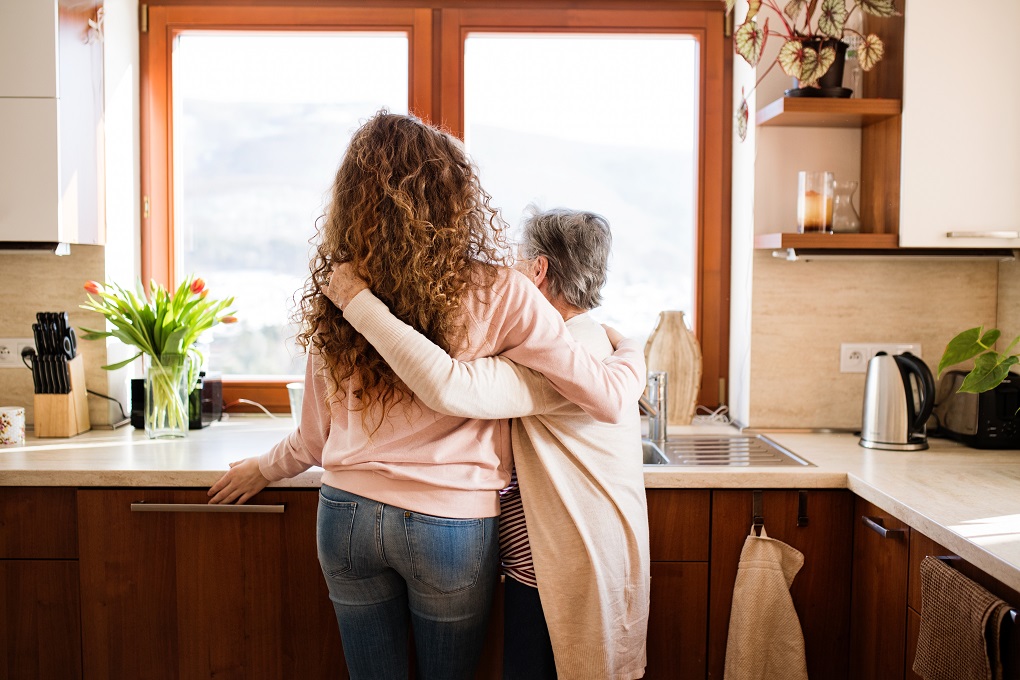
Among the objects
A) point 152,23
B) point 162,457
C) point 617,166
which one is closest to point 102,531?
point 162,457

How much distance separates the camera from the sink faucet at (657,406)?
7.85 ft

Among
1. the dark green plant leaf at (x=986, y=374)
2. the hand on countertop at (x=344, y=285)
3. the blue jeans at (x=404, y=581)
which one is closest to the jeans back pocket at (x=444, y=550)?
the blue jeans at (x=404, y=581)

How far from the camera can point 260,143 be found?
275 centimetres

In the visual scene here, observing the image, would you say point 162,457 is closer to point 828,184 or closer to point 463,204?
point 463,204

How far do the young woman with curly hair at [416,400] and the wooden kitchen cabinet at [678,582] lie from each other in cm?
48

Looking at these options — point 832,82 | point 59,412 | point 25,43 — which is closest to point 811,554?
point 832,82

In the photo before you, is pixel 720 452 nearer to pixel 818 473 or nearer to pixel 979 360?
pixel 818 473

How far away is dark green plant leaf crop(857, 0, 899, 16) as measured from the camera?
86.3 inches

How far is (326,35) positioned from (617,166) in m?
0.93

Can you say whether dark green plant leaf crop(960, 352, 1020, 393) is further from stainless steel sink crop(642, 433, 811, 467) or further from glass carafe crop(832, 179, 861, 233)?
glass carafe crop(832, 179, 861, 233)

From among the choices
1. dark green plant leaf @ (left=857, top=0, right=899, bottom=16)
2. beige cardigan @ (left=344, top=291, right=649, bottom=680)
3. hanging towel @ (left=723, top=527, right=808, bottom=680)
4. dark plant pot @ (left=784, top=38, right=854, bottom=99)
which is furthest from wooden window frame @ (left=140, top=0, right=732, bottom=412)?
beige cardigan @ (left=344, top=291, right=649, bottom=680)

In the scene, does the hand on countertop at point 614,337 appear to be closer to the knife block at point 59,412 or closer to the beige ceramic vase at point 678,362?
the beige ceramic vase at point 678,362

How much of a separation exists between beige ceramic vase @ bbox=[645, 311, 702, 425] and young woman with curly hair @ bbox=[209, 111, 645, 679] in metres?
1.04

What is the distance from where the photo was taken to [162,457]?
2.14m
